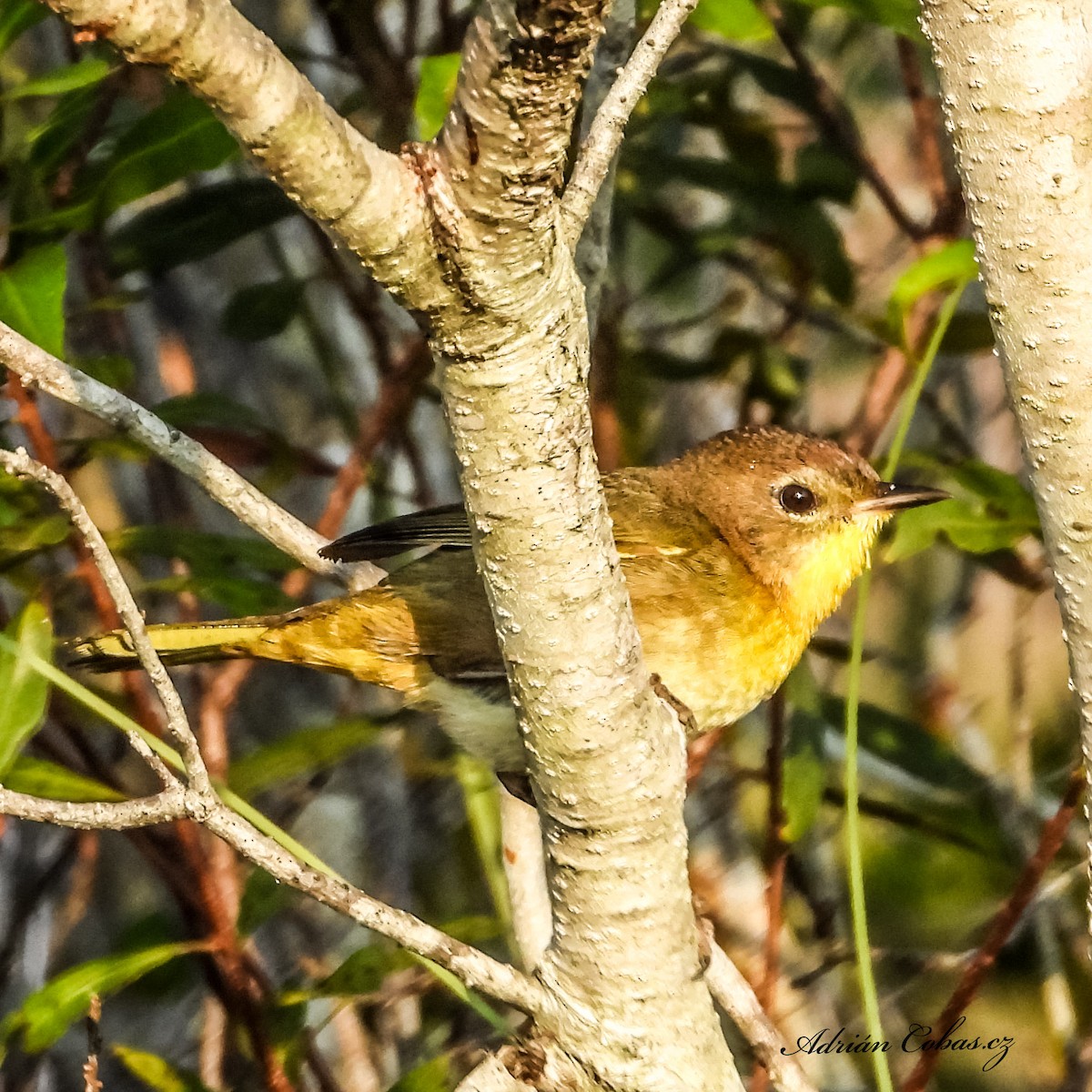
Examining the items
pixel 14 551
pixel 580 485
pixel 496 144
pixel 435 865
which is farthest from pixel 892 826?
pixel 496 144

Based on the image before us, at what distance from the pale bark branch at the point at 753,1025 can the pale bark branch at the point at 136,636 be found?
37.3 inches

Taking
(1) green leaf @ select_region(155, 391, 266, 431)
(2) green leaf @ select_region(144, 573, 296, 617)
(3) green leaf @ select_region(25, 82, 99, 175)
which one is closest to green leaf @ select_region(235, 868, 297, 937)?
(2) green leaf @ select_region(144, 573, 296, 617)

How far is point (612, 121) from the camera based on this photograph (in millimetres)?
A: 1610

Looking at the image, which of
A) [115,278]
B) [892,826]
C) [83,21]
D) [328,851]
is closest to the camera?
[83,21]

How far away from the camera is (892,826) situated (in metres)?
4.09

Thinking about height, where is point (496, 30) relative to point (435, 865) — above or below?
above

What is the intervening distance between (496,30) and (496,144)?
10cm

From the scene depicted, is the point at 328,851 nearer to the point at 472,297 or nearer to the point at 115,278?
the point at 115,278

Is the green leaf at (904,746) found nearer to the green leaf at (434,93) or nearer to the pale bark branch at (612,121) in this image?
the green leaf at (434,93)

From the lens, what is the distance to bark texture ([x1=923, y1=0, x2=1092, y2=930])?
1718mm

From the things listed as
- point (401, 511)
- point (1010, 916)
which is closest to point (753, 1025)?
point (1010, 916)

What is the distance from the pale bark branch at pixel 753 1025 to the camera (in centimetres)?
212

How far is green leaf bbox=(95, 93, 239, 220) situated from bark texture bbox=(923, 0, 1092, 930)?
4.78ft

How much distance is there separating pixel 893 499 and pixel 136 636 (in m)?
1.81
